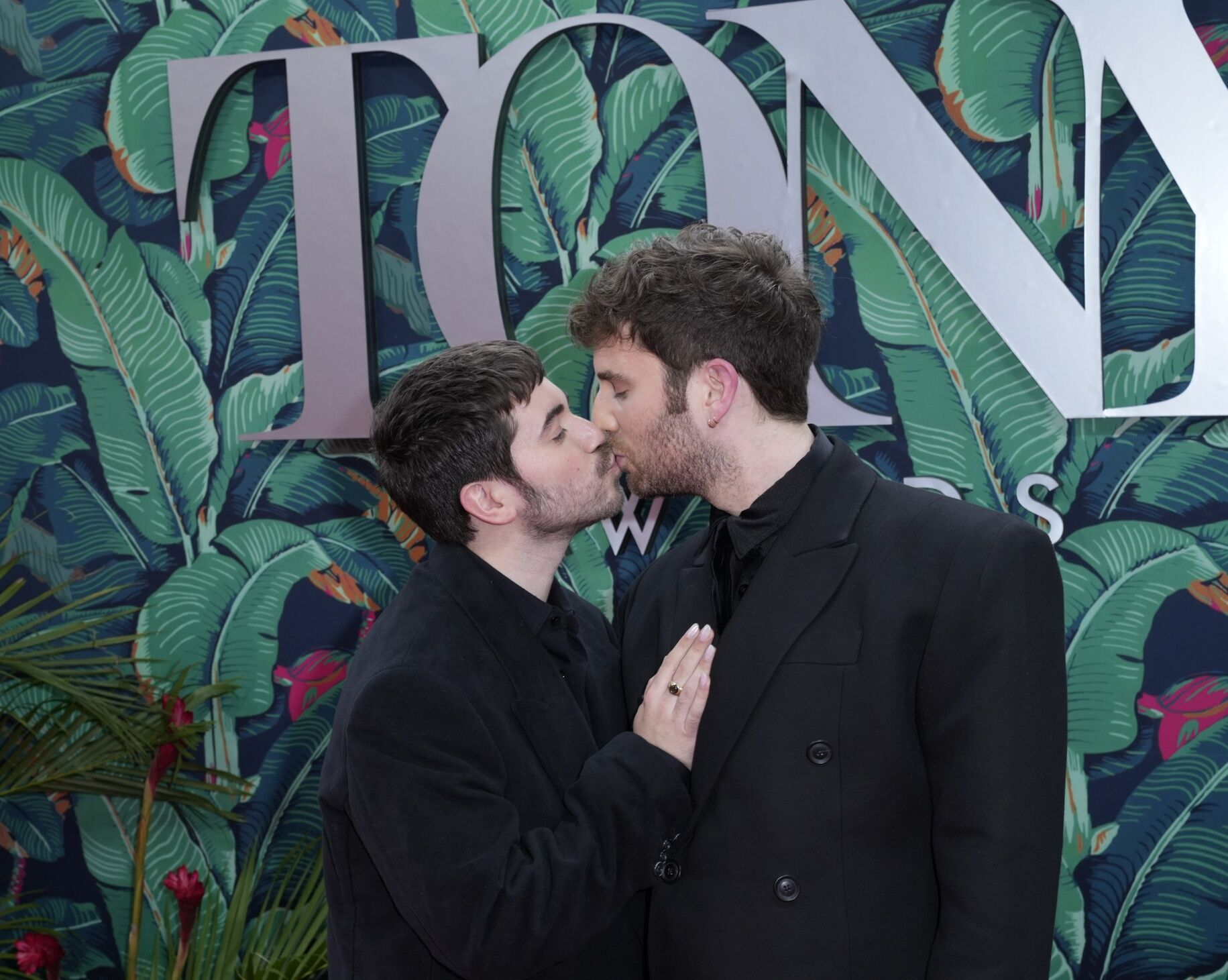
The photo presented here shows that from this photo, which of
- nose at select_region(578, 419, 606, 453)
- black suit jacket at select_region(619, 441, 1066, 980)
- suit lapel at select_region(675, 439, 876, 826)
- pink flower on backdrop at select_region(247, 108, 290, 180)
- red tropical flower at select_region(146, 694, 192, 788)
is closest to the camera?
black suit jacket at select_region(619, 441, 1066, 980)

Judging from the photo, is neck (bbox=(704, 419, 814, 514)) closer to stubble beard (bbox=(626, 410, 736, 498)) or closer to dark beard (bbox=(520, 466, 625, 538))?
stubble beard (bbox=(626, 410, 736, 498))

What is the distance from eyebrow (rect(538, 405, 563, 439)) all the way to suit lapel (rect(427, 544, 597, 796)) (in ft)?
0.77

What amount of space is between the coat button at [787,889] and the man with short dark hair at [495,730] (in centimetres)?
16

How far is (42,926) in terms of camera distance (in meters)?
3.13

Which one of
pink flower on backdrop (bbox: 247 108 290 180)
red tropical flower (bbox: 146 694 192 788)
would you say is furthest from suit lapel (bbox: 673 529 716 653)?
pink flower on backdrop (bbox: 247 108 290 180)

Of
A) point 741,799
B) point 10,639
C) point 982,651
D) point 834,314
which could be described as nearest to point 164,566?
point 10,639

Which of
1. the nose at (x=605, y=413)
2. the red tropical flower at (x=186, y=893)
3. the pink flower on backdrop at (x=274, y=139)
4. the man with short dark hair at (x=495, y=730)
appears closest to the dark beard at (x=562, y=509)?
the man with short dark hair at (x=495, y=730)

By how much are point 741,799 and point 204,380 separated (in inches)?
80.7

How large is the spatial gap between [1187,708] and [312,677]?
82.2 inches

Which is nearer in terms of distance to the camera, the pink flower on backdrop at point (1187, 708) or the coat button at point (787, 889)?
the coat button at point (787, 889)

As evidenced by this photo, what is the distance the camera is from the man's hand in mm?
1562

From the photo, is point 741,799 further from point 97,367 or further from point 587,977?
point 97,367

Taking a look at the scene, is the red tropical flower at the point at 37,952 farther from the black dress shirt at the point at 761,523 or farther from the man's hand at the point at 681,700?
the black dress shirt at the point at 761,523

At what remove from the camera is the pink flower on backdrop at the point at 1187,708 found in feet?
8.25
